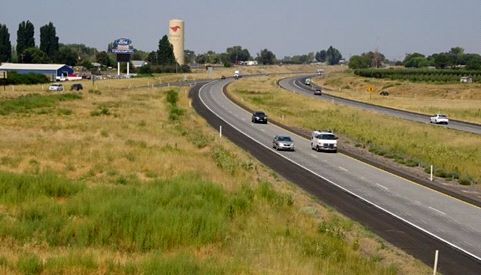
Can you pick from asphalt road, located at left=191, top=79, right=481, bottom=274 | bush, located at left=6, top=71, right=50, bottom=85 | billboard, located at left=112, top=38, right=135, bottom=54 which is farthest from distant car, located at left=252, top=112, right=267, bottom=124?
billboard, located at left=112, top=38, right=135, bottom=54

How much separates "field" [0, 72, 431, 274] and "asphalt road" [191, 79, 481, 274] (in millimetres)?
1310

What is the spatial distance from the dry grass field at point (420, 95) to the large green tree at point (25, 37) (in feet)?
309

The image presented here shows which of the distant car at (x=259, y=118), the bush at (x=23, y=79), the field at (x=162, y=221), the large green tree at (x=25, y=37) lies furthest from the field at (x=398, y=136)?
the large green tree at (x=25, y=37)

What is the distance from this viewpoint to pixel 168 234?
63.5 feet

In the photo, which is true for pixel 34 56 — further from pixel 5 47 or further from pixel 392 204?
pixel 392 204

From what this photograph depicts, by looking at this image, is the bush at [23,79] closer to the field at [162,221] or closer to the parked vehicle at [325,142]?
the field at [162,221]

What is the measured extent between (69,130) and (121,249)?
119 feet

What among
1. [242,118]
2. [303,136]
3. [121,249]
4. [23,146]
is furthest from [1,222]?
[242,118]

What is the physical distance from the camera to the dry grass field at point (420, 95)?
320 feet

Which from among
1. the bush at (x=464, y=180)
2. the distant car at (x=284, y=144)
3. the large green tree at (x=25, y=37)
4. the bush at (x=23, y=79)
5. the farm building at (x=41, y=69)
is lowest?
the bush at (x=464, y=180)

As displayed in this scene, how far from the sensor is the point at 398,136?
64875mm

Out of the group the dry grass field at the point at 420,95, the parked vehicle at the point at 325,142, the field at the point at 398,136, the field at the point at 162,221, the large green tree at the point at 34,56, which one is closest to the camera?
the field at the point at 162,221

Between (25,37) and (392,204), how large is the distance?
18754cm

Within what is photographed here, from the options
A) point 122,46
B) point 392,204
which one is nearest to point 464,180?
point 392,204
